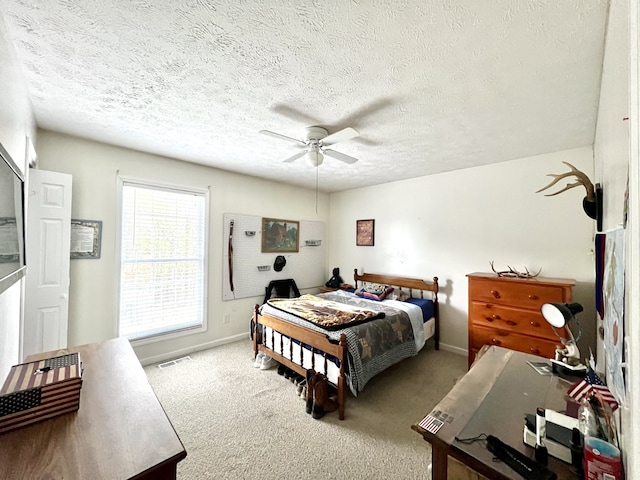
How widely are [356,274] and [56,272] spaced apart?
393 centimetres

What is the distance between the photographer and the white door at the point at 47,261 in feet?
7.55

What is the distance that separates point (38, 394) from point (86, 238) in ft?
7.82

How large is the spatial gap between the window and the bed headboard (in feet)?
8.67

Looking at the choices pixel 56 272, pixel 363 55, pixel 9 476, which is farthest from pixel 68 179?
pixel 363 55

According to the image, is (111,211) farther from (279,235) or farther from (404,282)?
(404,282)

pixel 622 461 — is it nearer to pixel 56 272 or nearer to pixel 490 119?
pixel 490 119

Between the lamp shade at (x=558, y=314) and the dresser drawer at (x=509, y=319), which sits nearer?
the lamp shade at (x=558, y=314)

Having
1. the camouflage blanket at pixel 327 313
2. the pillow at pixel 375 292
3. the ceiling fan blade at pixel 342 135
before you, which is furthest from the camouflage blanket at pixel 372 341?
the ceiling fan blade at pixel 342 135

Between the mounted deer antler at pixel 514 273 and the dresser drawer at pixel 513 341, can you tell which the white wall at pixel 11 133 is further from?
the mounted deer antler at pixel 514 273

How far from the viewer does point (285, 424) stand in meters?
2.18

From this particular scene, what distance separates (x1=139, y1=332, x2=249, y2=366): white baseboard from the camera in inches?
127

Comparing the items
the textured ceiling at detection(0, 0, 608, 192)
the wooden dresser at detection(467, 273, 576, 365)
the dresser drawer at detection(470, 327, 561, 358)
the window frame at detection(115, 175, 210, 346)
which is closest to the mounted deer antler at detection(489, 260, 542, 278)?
the wooden dresser at detection(467, 273, 576, 365)

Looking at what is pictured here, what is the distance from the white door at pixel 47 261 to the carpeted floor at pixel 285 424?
3.50ft

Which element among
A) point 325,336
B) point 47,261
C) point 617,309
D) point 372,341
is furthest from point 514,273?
point 47,261
